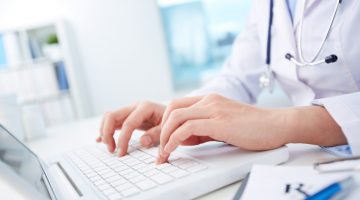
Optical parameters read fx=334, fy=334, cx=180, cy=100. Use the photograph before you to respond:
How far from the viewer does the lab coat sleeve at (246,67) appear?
3.18ft

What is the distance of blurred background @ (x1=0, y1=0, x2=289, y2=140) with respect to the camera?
296 cm

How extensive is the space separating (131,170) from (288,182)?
234 mm

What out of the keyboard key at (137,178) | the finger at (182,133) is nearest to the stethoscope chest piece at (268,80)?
the finger at (182,133)

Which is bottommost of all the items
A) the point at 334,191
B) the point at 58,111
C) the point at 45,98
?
the point at 58,111

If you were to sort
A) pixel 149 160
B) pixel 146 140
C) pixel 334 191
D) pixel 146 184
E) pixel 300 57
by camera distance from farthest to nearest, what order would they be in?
pixel 300 57 < pixel 146 140 < pixel 149 160 < pixel 146 184 < pixel 334 191

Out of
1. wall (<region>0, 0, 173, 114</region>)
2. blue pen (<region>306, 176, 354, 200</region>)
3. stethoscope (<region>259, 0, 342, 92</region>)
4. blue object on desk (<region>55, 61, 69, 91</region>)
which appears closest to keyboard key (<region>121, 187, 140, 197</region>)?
blue pen (<region>306, 176, 354, 200</region>)

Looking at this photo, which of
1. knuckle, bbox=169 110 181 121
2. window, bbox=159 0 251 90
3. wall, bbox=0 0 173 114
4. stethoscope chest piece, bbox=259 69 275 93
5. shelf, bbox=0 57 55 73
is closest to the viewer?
knuckle, bbox=169 110 181 121

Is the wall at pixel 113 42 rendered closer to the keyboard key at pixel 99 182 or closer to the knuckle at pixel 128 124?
the knuckle at pixel 128 124

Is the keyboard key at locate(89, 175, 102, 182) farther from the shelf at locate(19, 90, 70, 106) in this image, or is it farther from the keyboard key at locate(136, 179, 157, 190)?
the shelf at locate(19, 90, 70, 106)

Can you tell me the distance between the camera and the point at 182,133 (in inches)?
19.8

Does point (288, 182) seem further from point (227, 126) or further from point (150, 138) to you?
point (150, 138)

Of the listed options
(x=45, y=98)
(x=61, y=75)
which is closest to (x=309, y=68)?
(x=45, y=98)

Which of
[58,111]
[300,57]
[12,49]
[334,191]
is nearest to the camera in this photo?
[334,191]

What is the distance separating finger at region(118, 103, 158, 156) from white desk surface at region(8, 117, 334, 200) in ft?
0.81
